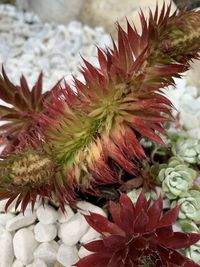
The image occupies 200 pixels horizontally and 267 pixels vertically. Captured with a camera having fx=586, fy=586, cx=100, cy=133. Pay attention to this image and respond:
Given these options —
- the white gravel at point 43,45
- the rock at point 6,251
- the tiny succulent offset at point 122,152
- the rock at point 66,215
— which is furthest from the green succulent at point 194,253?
the white gravel at point 43,45

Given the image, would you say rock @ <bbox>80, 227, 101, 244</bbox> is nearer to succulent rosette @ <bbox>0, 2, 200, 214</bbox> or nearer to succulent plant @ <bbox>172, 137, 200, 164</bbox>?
succulent rosette @ <bbox>0, 2, 200, 214</bbox>

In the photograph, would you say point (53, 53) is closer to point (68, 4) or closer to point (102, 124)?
point (68, 4)

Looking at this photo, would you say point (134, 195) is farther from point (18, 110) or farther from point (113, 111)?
point (18, 110)

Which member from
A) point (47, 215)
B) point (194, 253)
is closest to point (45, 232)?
Answer: point (47, 215)

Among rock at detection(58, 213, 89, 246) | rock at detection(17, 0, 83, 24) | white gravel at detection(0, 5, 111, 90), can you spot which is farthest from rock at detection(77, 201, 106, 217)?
rock at detection(17, 0, 83, 24)

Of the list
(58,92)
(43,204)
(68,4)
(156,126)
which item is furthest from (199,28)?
(68,4)

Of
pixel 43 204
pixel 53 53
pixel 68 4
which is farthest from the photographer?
pixel 68 4
